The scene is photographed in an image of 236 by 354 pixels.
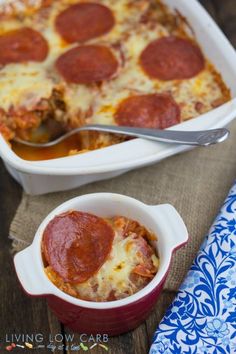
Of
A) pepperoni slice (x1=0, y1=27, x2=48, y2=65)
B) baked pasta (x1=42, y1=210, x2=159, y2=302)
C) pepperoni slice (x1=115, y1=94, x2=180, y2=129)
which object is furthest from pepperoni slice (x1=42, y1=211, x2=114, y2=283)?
pepperoni slice (x1=0, y1=27, x2=48, y2=65)

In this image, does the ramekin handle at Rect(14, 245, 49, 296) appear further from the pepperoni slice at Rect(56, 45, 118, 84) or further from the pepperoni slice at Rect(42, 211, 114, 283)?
the pepperoni slice at Rect(56, 45, 118, 84)

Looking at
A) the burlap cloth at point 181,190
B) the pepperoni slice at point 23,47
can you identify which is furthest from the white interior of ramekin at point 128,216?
the pepperoni slice at point 23,47

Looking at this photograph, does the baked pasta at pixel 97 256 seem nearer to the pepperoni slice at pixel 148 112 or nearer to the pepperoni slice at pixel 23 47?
the pepperoni slice at pixel 148 112

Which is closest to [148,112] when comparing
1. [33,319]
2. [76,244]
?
[76,244]

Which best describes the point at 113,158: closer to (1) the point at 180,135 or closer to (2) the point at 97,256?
(1) the point at 180,135

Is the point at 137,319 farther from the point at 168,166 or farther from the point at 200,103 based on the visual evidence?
the point at 200,103

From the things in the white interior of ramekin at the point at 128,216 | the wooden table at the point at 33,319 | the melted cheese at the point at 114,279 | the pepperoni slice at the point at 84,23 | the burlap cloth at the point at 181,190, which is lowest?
the wooden table at the point at 33,319
